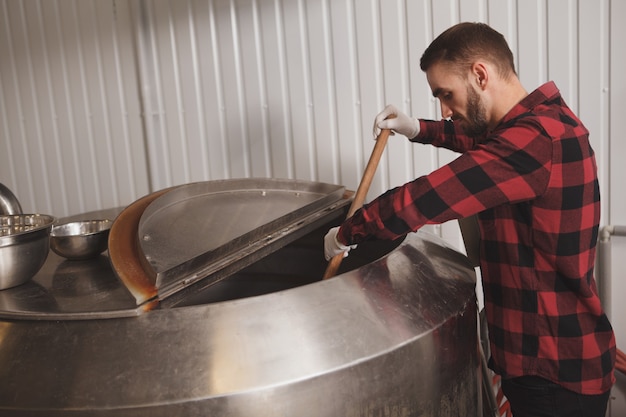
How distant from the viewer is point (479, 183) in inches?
52.2

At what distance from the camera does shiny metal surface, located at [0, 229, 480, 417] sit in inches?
44.0

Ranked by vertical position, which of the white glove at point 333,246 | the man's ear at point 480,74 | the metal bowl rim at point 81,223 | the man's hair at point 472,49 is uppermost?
the man's hair at point 472,49

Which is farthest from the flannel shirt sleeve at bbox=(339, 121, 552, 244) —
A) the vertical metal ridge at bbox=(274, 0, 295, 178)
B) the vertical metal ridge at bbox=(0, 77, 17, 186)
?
the vertical metal ridge at bbox=(0, 77, 17, 186)

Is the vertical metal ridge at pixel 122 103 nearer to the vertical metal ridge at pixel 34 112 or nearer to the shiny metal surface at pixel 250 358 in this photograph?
the vertical metal ridge at pixel 34 112

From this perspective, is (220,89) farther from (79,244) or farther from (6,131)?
(6,131)

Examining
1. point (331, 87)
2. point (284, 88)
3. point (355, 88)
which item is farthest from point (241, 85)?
point (355, 88)

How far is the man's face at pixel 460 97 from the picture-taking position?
1512 mm

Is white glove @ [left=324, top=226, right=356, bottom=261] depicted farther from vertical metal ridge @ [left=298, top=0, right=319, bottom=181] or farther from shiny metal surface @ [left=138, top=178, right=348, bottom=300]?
vertical metal ridge @ [left=298, top=0, right=319, bottom=181]

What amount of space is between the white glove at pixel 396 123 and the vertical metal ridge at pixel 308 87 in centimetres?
62

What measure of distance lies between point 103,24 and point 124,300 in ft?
6.69

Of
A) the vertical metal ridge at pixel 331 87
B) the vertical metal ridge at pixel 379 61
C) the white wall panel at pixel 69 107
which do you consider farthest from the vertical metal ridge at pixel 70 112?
the vertical metal ridge at pixel 379 61

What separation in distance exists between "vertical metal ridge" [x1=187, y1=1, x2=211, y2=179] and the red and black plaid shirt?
146cm

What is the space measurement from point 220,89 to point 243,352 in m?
1.80

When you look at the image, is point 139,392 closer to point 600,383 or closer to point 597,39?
point 600,383
